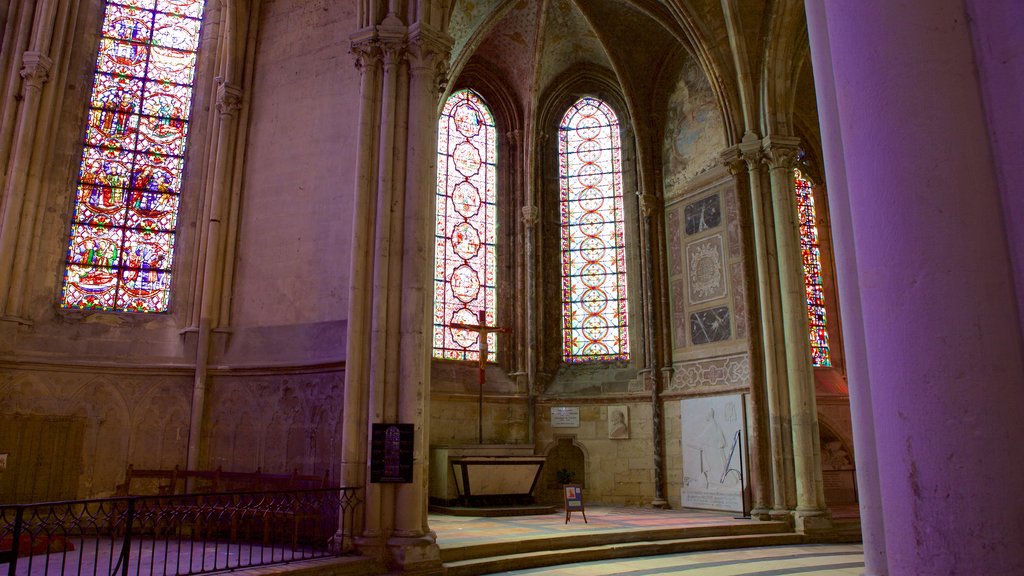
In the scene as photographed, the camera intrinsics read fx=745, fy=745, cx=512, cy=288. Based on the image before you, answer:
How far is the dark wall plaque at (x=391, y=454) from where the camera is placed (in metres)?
8.59

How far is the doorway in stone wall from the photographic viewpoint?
1603 cm

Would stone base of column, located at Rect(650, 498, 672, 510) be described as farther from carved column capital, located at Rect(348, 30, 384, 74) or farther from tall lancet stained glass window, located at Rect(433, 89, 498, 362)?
carved column capital, located at Rect(348, 30, 384, 74)

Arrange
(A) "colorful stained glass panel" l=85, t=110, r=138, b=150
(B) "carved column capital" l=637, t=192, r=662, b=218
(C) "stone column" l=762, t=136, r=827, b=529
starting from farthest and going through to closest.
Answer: (B) "carved column capital" l=637, t=192, r=662, b=218 → (A) "colorful stained glass panel" l=85, t=110, r=138, b=150 → (C) "stone column" l=762, t=136, r=827, b=529

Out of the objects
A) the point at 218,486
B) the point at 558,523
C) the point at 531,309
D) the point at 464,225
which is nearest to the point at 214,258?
the point at 218,486

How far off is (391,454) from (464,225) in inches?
359

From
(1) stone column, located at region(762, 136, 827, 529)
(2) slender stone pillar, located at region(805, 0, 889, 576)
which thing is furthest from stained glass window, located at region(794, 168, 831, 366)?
(2) slender stone pillar, located at region(805, 0, 889, 576)

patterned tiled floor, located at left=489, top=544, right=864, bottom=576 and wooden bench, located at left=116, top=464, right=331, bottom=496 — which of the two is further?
wooden bench, located at left=116, top=464, right=331, bottom=496

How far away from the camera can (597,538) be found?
33.9 ft

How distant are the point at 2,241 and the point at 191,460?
4.19 metres

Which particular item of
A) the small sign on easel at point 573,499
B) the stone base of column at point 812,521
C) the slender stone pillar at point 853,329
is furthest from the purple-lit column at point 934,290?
the stone base of column at point 812,521

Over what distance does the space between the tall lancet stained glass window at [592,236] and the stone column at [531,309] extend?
80cm

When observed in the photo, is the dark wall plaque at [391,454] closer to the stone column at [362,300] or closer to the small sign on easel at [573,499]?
the stone column at [362,300]

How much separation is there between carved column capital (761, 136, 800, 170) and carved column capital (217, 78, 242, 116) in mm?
9359

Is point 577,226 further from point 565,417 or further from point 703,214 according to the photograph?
point 565,417
